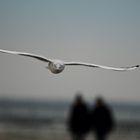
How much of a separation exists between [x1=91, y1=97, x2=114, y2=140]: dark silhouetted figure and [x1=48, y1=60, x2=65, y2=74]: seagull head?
1.31 ft

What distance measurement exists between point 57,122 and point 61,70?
1230mm

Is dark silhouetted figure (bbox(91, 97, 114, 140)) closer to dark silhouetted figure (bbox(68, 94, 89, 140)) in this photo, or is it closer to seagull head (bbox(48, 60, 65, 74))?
dark silhouetted figure (bbox(68, 94, 89, 140))

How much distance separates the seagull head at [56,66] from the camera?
0.56 meters

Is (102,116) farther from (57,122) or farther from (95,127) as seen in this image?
(57,122)

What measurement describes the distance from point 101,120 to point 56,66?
454 mm

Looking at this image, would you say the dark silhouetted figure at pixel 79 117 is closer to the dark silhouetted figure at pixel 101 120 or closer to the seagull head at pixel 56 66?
the dark silhouetted figure at pixel 101 120

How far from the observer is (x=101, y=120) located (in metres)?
1.01

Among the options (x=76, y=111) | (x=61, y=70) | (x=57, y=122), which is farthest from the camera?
(x=57, y=122)

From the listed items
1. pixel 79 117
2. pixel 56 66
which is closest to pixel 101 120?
pixel 79 117

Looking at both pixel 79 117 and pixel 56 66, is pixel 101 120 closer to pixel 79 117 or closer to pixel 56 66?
pixel 79 117

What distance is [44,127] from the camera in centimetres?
196

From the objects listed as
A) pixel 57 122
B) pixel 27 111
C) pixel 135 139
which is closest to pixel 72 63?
pixel 135 139

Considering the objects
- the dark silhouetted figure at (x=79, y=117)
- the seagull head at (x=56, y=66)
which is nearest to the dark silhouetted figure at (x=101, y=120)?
the dark silhouetted figure at (x=79, y=117)

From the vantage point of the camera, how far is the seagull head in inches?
22.2
